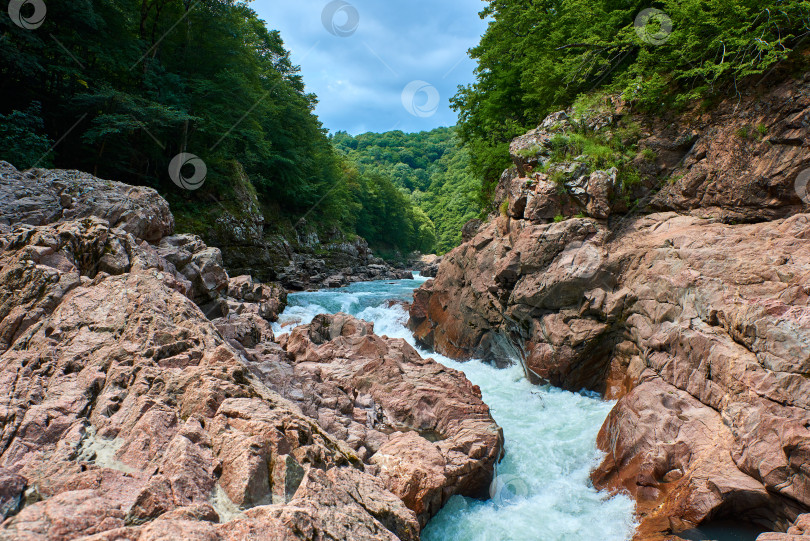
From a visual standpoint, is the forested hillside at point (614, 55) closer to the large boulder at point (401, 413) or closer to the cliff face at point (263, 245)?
the large boulder at point (401, 413)

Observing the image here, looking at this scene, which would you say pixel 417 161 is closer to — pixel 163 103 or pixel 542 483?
pixel 163 103

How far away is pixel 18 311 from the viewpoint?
4.93m

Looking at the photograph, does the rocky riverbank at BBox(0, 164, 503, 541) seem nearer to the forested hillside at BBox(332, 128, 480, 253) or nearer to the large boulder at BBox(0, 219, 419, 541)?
the large boulder at BBox(0, 219, 419, 541)

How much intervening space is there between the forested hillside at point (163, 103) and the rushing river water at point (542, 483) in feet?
59.3

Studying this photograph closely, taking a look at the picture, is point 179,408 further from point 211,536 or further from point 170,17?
point 170,17

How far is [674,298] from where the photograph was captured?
7672mm

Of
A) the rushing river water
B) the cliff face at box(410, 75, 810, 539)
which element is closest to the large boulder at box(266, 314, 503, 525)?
the rushing river water

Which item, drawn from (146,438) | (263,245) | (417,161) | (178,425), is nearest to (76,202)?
(178,425)

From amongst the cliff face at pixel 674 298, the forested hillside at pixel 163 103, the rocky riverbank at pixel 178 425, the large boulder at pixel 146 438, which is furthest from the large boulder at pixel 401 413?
the forested hillside at pixel 163 103

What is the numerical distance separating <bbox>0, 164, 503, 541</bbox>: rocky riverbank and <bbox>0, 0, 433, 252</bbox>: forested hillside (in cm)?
960

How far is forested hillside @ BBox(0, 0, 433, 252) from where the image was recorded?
577 inches

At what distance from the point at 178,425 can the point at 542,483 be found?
6016 millimetres

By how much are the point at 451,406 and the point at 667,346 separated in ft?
15.1

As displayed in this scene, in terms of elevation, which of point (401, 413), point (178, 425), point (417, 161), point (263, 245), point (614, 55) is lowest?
point (401, 413)
